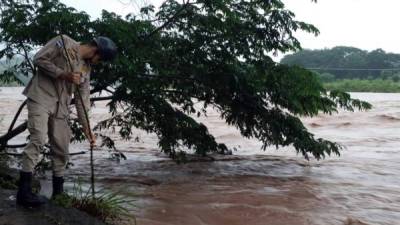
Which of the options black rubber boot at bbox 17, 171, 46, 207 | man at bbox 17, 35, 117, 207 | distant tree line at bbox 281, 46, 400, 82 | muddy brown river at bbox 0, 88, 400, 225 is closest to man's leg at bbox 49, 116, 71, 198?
man at bbox 17, 35, 117, 207

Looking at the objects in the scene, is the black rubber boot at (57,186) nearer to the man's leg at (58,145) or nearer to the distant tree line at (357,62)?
the man's leg at (58,145)

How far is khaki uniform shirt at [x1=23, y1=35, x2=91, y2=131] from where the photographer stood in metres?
4.54

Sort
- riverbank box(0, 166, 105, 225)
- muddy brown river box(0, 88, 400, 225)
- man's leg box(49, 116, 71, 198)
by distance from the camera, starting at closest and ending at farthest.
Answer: riverbank box(0, 166, 105, 225) < man's leg box(49, 116, 71, 198) < muddy brown river box(0, 88, 400, 225)

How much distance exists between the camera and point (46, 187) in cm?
729

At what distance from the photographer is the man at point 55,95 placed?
4.52 metres

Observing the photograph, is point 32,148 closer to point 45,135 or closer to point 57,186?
point 45,135

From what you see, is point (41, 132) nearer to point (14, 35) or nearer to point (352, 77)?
point (14, 35)

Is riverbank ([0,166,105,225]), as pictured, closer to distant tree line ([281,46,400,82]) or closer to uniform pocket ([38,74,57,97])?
uniform pocket ([38,74,57,97])

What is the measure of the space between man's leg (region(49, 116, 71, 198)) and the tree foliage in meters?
2.67

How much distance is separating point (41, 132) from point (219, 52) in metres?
4.66

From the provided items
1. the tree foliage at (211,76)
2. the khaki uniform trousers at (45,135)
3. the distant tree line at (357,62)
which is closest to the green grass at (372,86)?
the distant tree line at (357,62)

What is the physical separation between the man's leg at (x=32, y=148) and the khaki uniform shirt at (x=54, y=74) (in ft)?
0.29

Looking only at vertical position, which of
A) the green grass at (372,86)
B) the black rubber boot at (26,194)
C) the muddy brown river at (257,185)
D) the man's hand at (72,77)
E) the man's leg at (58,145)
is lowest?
the muddy brown river at (257,185)

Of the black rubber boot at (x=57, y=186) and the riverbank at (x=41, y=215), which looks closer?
the riverbank at (x=41, y=215)
